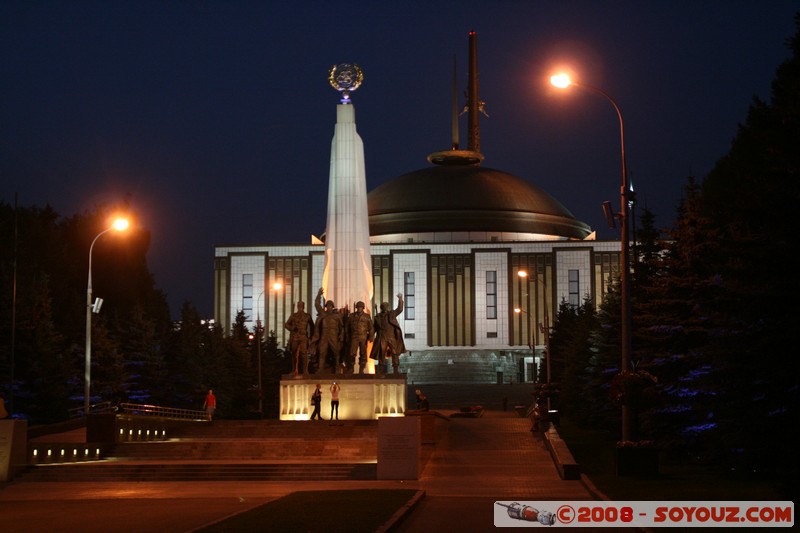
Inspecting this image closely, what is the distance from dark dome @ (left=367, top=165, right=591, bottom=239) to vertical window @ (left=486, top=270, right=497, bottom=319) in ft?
26.8

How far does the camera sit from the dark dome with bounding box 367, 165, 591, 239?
10862 centimetres

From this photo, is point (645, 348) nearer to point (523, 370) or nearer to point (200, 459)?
point (200, 459)

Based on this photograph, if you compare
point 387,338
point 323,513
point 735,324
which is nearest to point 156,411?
point 387,338

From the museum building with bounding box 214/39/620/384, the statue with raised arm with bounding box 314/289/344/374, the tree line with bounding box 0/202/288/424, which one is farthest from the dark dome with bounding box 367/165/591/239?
the statue with raised arm with bounding box 314/289/344/374

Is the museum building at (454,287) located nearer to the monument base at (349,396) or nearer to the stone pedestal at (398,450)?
the monument base at (349,396)

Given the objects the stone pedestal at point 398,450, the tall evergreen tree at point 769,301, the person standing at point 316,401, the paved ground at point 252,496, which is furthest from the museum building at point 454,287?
the tall evergreen tree at point 769,301

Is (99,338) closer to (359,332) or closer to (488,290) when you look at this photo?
(359,332)

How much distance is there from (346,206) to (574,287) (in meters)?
58.0

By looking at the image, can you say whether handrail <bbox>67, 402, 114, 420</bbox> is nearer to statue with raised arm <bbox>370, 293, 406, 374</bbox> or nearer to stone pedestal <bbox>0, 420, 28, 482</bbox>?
statue with raised arm <bbox>370, 293, 406, 374</bbox>

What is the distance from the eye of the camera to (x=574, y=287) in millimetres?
100438

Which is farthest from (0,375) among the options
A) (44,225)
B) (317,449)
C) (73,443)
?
(44,225)

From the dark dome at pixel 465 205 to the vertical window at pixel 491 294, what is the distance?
8167 millimetres

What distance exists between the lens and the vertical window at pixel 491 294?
101 metres

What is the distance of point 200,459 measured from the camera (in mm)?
30438
